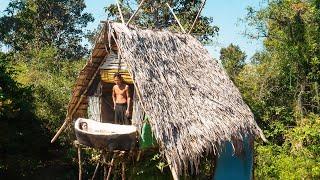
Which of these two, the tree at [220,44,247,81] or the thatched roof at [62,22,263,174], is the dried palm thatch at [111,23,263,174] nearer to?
the thatched roof at [62,22,263,174]

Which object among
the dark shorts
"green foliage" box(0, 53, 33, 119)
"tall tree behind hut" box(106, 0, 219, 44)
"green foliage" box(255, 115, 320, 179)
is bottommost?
"green foliage" box(255, 115, 320, 179)

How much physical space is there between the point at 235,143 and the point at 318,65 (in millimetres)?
6317

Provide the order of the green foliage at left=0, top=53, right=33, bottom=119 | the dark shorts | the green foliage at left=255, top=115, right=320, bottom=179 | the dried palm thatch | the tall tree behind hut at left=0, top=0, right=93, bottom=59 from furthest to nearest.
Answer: the tall tree behind hut at left=0, top=0, right=93, bottom=59 → the green foliage at left=255, top=115, right=320, bottom=179 → the green foliage at left=0, top=53, right=33, bottom=119 → the dark shorts → the dried palm thatch

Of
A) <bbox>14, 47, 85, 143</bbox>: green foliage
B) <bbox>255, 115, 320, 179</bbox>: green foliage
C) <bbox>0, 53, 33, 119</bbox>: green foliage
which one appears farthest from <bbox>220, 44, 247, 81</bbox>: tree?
→ <bbox>0, 53, 33, 119</bbox>: green foliage

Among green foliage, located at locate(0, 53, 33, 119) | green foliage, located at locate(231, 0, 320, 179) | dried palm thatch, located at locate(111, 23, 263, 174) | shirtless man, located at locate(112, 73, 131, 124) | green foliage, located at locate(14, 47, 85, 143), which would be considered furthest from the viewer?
green foliage, located at locate(14, 47, 85, 143)

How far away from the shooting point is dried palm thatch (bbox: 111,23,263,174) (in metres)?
7.12

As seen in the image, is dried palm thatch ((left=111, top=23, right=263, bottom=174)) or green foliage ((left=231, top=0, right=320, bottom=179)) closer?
dried palm thatch ((left=111, top=23, right=263, bottom=174))

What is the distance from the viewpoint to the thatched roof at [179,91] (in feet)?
23.5

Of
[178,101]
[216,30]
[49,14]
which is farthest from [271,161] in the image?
[49,14]

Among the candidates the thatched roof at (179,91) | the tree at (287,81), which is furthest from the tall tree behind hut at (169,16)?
the thatched roof at (179,91)

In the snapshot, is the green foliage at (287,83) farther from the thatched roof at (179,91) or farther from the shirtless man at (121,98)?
the shirtless man at (121,98)

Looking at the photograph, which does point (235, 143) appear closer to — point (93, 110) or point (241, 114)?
point (241, 114)

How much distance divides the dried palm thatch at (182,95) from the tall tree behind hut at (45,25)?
1749cm

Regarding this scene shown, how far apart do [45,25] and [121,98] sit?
2054 centimetres
